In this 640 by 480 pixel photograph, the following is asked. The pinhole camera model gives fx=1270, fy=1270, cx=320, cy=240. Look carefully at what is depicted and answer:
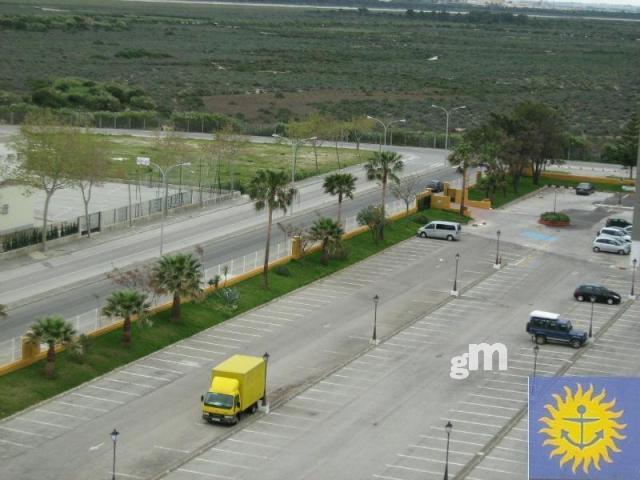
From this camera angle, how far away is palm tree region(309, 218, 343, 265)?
84.8 metres

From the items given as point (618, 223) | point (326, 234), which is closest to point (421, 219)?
point (618, 223)

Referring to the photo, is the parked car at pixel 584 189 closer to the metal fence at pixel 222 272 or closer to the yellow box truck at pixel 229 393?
the metal fence at pixel 222 272

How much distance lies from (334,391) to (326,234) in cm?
2570

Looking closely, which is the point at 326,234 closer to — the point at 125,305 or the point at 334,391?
the point at 125,305

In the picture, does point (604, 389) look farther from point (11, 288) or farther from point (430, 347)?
point (11, 288)

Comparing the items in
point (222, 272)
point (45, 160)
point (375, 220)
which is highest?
point (45, 160)

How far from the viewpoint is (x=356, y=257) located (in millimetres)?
89188

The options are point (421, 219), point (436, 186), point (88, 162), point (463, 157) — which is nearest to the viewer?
point (88, 162)

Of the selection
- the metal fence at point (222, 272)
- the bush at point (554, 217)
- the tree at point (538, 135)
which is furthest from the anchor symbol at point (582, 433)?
the tree at point (538, 135)

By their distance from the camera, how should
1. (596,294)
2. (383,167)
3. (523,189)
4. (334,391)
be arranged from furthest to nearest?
(523,189), (383,167), (596,294), (334,391)

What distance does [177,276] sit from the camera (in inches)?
2650

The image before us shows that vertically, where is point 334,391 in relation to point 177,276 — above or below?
below

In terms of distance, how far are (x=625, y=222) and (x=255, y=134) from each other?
62.8 metres

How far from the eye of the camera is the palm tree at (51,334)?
57656 millimetres
